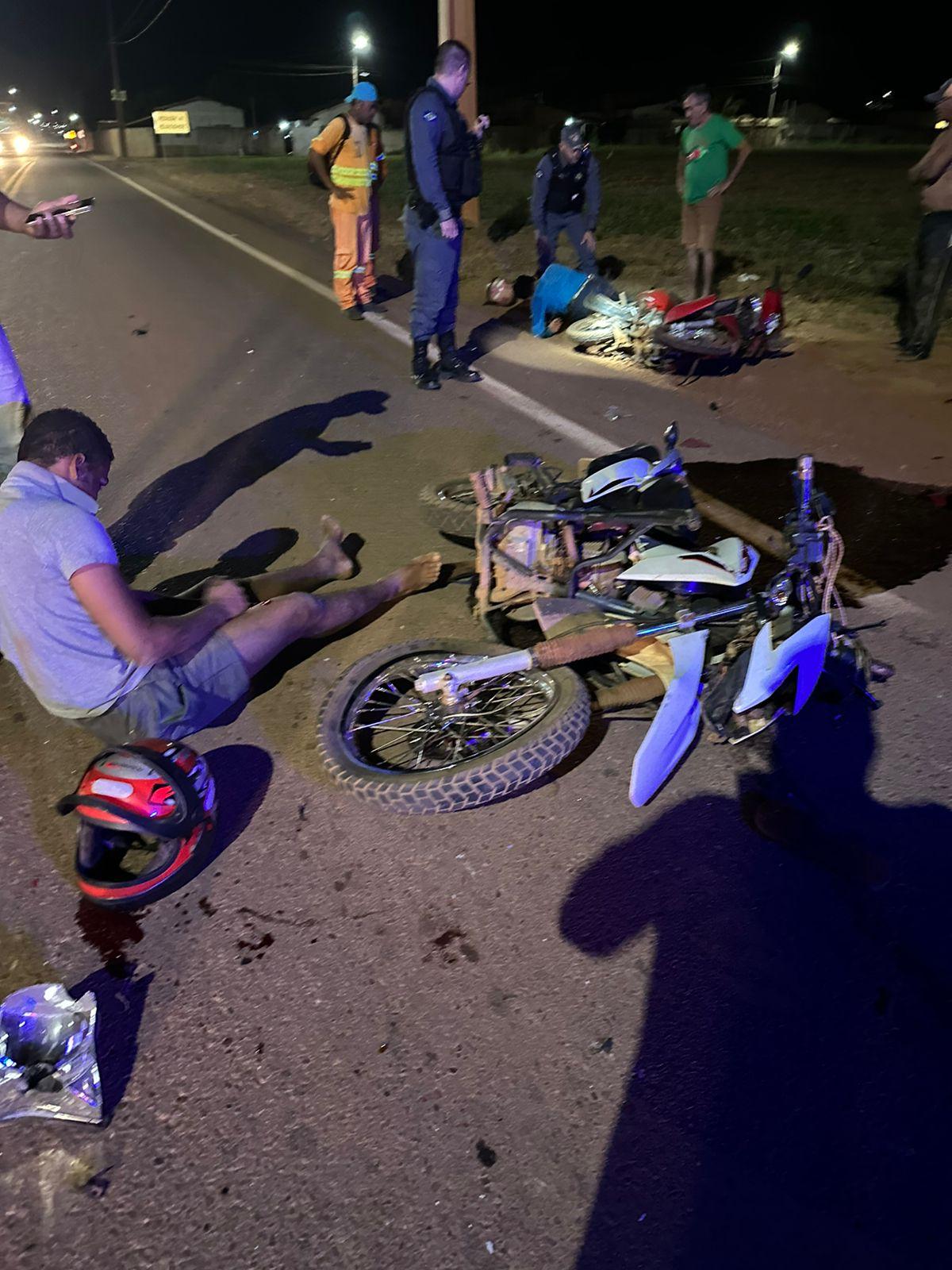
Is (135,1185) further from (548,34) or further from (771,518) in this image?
(548,34)

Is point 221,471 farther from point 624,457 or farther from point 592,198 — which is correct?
point 592,198

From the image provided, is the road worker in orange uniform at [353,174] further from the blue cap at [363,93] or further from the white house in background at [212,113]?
the white house in background at [212,113]

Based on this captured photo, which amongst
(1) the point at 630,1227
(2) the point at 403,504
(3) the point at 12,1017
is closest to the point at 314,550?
(2) the point at 403,504

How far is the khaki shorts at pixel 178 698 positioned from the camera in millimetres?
2957

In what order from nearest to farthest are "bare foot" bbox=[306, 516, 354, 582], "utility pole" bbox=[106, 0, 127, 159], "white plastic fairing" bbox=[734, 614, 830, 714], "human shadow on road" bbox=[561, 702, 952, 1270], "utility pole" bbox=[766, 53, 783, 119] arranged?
"human shadow on road" bbox=[561, 702, 952, 1270], "white plastic fairing" bbox=[734, 614, 830, 714], "bare foot" bbox=[306, 516, 354, 582], "utility pole" bbox=[106, 0, 127, 159], "utility pole" bbox=[766, 53, 783, 119]

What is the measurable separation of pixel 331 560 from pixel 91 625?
157 cm

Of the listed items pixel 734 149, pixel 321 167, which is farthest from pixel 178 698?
pixel 734 149

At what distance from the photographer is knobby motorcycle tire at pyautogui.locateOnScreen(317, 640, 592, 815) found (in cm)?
275

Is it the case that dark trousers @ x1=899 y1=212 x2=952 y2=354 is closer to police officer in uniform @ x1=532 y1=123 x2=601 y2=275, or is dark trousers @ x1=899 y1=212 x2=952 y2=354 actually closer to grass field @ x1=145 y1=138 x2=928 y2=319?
grass field @ x1=145 y1=138 x2=928 y2=319

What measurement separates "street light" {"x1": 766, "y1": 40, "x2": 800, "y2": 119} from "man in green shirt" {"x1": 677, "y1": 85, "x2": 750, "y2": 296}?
201 ft

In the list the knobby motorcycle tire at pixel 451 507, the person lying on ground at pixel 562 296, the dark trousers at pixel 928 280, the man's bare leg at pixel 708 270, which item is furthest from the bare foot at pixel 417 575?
the man's bare leg at pixel 708 270

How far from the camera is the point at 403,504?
5188 millimetres

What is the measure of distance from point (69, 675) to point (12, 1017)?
1.10 metres

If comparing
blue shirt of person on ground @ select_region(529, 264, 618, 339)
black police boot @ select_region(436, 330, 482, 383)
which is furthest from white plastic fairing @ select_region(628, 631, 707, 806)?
blue shirt of person on ground @ select_region(529, 264, 618, 339)
